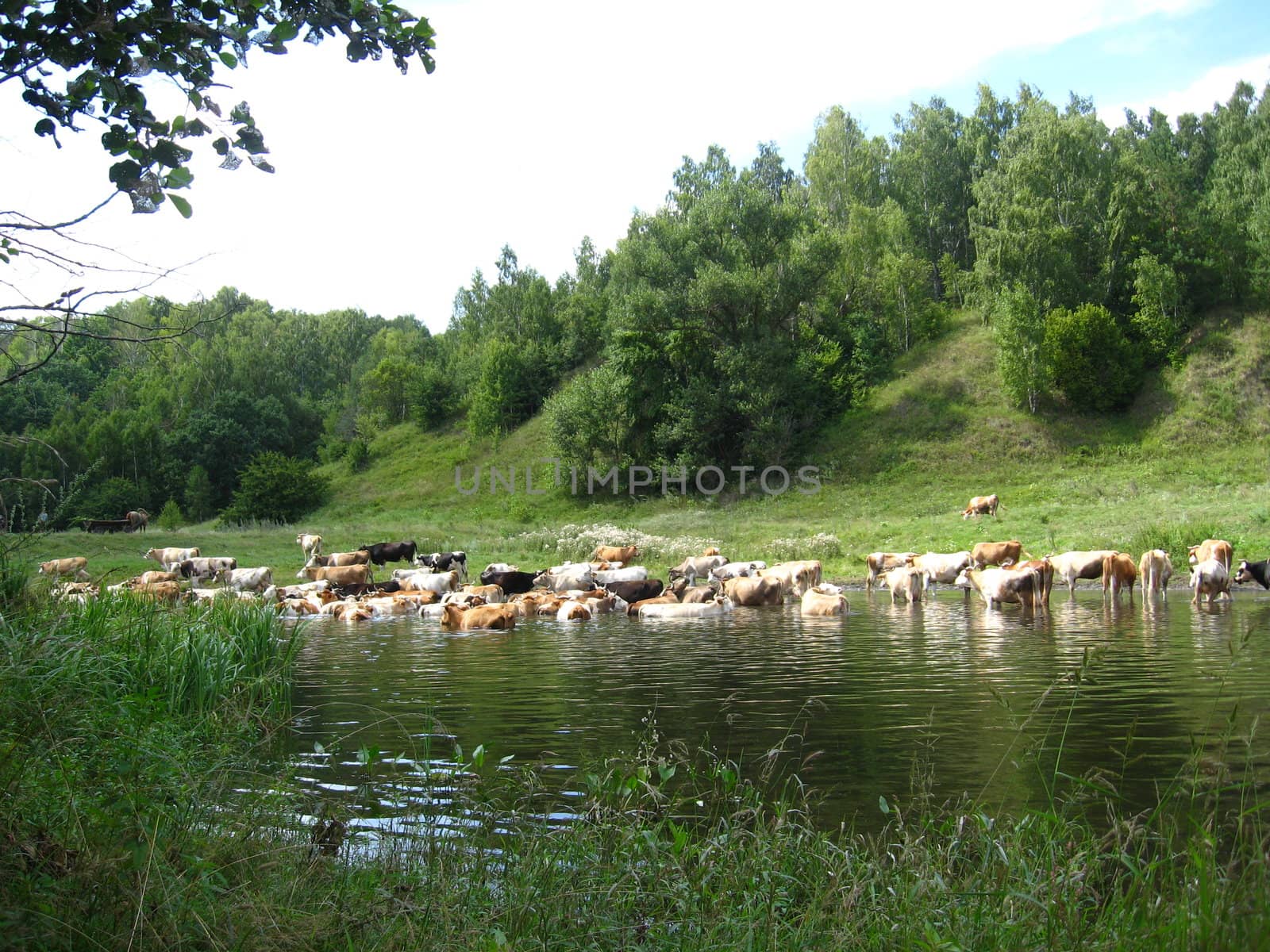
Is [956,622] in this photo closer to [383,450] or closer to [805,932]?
[805,932]

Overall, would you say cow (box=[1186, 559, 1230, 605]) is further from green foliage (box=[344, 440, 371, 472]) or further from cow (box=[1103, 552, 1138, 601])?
green foliage (box=[344, 440, 371, 472])

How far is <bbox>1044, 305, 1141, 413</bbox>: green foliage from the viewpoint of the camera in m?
50.3

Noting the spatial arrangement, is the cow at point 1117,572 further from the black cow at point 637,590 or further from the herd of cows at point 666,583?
the black cow at point 637,590

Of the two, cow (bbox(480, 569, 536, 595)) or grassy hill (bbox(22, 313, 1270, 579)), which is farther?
grassy hill (bbox(22, 313, 1270, 579))

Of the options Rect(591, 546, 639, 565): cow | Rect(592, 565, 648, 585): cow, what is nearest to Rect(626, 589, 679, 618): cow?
Rect(592, 565, 648, 585): cow

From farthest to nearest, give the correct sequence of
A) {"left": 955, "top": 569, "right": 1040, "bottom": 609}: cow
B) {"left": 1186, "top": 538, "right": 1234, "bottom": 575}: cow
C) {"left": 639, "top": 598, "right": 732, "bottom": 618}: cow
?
{"left": 1186, "top": 538, "right": 1234, "bottom": 575}: cow, {"left": 639, "top": 598, "right": 732, "bottom": 618}: cow, {"left": 955, "top": 569, "right": 1040, "bottom": 609}: cow

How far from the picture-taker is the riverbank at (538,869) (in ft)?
12.3

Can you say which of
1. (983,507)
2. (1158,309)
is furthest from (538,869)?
(1158,309)

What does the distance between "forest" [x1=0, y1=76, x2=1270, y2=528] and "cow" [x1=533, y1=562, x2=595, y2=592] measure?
1845cm

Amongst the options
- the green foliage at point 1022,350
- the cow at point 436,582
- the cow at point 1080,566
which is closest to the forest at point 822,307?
the green foliage at point 1022,350

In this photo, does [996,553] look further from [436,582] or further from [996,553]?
[436,582]

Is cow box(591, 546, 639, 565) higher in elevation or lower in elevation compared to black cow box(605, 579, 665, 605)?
higher

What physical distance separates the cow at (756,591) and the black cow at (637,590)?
70.2 inches

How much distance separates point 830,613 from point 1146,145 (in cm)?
6639
